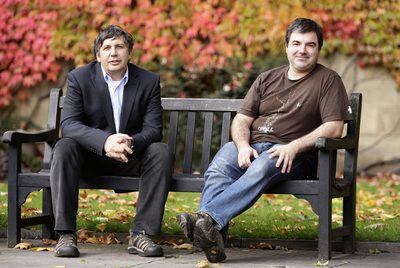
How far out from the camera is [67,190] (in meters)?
5.64

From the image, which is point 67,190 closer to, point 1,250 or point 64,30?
point 1,250

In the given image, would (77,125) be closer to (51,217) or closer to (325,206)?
(51,217)

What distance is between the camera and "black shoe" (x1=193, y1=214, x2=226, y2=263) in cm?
525

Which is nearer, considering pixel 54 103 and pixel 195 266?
pixel 195 266

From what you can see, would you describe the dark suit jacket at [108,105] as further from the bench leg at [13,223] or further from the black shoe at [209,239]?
the black shoe at [209,239]

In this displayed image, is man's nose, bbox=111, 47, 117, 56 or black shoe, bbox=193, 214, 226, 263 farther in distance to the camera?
man's nose, bbox=111, 47, 117, 56

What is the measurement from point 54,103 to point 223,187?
4.98ft

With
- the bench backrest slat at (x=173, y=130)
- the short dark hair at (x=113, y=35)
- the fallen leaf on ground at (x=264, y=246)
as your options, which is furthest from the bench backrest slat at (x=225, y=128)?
the short dark hair at (x=113, y=35)

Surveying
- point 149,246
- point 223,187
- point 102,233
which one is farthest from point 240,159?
point 102,233

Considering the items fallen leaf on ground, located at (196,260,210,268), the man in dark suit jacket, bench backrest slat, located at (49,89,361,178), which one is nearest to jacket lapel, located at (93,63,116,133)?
the man in dark suit jacket

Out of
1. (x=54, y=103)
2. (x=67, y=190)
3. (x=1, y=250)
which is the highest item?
(x=54, y=103)

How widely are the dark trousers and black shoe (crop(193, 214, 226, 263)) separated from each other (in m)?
0.42

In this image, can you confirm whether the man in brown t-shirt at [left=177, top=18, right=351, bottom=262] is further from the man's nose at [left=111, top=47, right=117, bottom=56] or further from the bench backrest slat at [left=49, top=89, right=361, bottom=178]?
the man's nose at [left=111, top=47, right=117, bottom=56]

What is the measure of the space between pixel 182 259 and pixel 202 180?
483 millimetres
